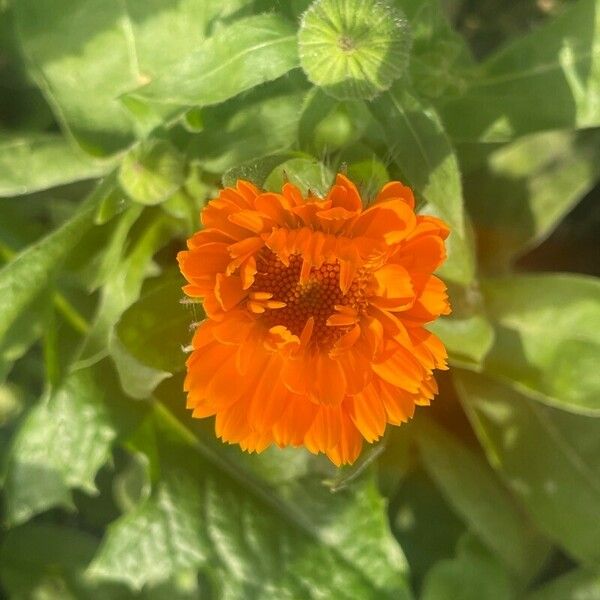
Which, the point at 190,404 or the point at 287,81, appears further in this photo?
the point at 287,81

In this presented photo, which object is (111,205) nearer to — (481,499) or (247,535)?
(247,535)

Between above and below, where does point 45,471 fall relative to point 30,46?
below

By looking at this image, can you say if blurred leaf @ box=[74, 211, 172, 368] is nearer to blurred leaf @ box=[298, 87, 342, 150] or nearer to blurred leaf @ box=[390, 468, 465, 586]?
blurred leaf @ box=[298, 87, 342, 150]

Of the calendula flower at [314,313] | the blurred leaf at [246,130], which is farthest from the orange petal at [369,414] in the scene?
the blurred leaf at [246,130]

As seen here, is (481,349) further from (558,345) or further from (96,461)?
(96,461)

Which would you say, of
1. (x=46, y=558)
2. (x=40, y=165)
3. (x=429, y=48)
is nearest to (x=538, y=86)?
(x=429, y=48)

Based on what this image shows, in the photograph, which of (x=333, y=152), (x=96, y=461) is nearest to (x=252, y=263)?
(x=333, y=152)

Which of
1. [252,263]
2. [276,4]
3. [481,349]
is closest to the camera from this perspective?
[252,263]
